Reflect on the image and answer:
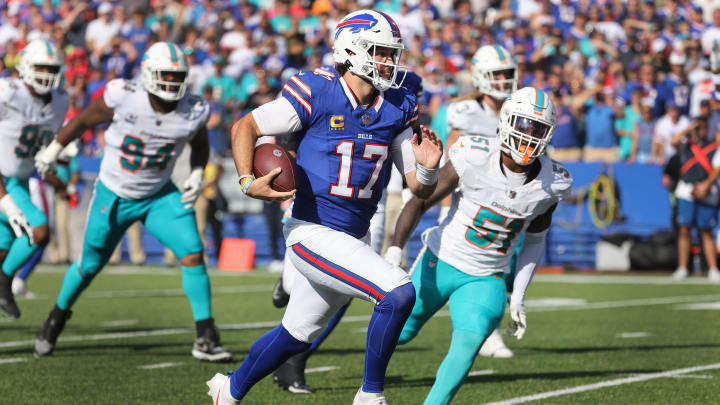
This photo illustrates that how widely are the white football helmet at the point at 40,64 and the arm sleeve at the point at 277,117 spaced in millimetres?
3909

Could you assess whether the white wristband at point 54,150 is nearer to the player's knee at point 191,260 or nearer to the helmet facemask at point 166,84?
the helmet facemask at point 166,84

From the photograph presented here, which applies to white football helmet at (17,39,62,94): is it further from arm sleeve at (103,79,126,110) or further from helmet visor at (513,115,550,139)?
helmet visor at (513,115,550,139)

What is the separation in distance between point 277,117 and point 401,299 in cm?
84

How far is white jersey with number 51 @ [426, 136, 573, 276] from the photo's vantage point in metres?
4.92

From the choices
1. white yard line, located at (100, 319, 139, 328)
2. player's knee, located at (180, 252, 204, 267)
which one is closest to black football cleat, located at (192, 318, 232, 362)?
player's knee, located at (180, 252, 204, 267)

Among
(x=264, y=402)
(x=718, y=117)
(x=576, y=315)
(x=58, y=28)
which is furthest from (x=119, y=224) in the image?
(x=58, y=28)

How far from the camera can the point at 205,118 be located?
6801mm

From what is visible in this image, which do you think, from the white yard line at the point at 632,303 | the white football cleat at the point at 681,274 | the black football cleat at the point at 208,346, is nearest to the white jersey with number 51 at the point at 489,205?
the black football cleat at the point at 208,346

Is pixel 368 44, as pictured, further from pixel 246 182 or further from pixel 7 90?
pixel 7 90

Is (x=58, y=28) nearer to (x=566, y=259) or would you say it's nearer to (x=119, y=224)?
(x=566, y=259)

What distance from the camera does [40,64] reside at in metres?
7.62

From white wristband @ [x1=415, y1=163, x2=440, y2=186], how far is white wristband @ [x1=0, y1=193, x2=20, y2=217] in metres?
3.43

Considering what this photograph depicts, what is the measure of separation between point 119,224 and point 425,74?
9.76 meters

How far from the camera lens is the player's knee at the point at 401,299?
13.3 feet
